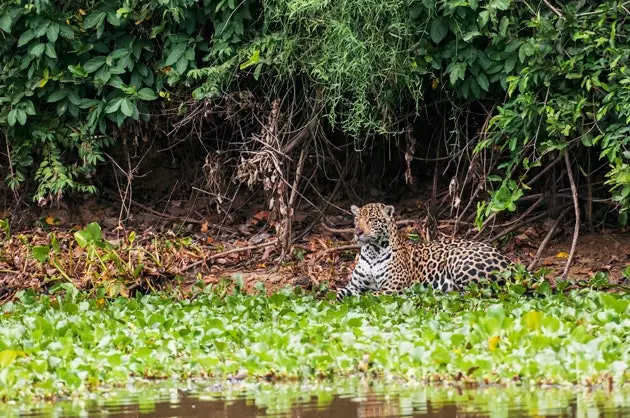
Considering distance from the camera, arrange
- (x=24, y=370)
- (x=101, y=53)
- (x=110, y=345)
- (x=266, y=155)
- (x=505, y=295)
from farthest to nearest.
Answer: (x=101, y=53)
(x=266, y=155)
(x=505, y=295)
(x=110, y=345)
(x=24, y=370)

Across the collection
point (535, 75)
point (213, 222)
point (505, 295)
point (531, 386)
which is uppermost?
point (535, 75)

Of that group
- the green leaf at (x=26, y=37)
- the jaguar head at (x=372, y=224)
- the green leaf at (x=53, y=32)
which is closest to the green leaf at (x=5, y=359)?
the jaguar head at (x=372, y=224)

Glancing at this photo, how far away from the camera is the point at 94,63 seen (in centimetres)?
1346

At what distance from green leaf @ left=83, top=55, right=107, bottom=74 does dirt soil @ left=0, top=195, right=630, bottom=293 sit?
1698 millimetres

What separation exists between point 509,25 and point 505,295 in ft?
8.91

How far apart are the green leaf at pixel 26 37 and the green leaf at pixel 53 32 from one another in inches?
7.9

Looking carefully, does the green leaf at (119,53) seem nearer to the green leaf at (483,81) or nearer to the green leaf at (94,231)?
the green leaf at (94,231)

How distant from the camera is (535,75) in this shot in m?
11.6

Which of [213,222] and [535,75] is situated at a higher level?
[535,75]

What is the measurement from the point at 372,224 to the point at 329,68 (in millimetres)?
1632

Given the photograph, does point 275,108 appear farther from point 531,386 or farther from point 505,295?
point 531,386

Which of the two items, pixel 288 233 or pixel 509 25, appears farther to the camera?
pixel 288 233

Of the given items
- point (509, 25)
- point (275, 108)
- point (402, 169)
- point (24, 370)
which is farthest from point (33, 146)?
point (24, 370)

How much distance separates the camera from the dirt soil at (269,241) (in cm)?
1254
